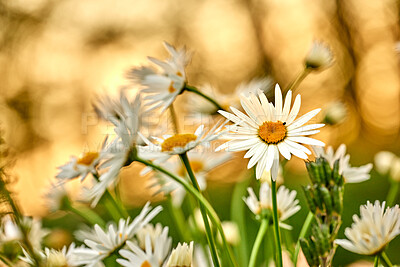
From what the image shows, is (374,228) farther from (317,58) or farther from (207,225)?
(317,58)

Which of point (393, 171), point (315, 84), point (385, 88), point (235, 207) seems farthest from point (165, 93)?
point (385, 88)

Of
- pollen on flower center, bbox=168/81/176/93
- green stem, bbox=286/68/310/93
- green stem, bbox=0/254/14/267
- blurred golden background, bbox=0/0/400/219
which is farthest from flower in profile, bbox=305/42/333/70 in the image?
blurred golden background, bbox=0/0/400/219

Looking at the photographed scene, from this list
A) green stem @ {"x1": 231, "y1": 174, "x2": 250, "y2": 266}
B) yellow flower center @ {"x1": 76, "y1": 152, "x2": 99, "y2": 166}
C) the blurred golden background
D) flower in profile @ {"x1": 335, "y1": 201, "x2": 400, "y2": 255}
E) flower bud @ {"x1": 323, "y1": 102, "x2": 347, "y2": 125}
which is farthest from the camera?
the blurred golden background

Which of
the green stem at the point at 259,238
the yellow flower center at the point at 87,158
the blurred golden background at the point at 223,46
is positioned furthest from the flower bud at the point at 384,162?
the blurred golden background at the point at 223,46

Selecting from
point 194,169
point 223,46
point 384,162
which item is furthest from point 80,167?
point 223,46

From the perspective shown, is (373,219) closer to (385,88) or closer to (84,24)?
(385,88)

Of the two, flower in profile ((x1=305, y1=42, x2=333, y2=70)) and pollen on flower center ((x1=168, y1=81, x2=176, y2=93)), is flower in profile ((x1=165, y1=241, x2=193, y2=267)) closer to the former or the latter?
pollen on flower center ((x1=168, y1=81, x2=176, y2=93))
